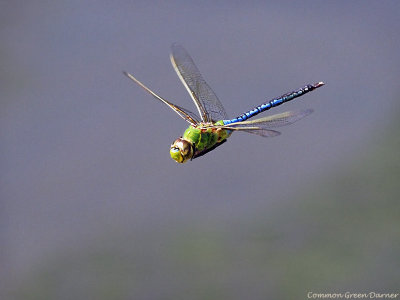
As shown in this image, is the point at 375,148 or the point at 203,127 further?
the point at 375,148

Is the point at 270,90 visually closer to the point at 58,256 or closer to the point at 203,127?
the point at 58,256

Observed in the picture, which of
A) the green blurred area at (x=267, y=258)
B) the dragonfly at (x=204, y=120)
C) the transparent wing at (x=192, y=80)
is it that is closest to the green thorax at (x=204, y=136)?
the dragonfly at (x=204, y=120)

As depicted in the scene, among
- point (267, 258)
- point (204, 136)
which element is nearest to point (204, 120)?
point (204, 136)

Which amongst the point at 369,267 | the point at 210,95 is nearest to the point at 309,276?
the point at 369,267

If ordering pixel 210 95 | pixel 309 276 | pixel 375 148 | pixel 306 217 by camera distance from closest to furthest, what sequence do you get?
1. pixel 210 95
2. pixel 309 276
3. pixel 306 217
4. pixel 375 148

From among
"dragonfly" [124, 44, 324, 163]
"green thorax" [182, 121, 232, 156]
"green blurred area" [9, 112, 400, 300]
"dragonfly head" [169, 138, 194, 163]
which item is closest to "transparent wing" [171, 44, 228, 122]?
"dragonfly" [124, 44, 324, 163]

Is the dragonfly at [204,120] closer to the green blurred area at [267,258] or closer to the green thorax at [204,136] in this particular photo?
the green thorax at [204,136]
